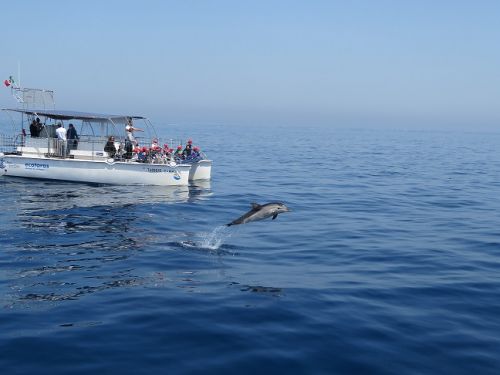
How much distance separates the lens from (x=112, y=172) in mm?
34594

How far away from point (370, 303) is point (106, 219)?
1373 cm

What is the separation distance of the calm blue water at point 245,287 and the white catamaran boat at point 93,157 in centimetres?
463

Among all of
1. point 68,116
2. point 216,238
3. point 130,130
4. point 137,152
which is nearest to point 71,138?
point 68,116

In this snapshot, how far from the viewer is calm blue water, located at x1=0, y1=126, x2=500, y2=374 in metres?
10.3

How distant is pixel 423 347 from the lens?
35.3 feet

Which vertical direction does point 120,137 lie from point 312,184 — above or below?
above

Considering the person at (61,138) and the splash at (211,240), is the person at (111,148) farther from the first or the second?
the splash at (211,240)

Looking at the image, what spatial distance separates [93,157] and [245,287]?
2353cm

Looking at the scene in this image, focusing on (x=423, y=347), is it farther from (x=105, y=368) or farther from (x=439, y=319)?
(x=105, y=368)

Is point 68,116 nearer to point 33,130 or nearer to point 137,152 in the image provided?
point 33,130

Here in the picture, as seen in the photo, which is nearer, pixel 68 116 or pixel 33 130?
pixel 68 116

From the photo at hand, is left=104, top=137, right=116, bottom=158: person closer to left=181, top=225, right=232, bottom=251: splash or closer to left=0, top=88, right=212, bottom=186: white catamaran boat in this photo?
left=0, top=88, right=212, bottom=186: white catamaran boat

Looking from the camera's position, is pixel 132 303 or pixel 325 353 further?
pixel 132 303

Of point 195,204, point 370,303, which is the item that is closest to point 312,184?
point 195,204
